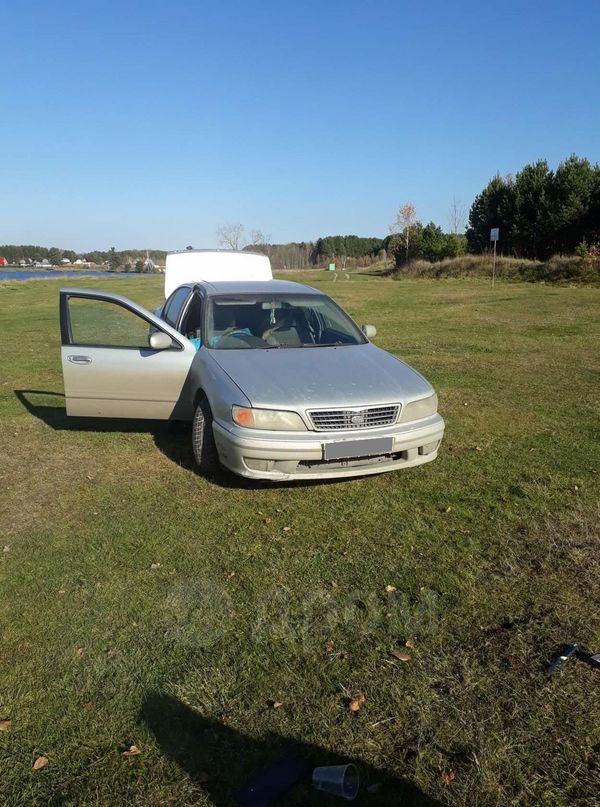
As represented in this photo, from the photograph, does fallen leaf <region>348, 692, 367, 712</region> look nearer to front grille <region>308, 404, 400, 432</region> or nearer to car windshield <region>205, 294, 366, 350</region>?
front grille <region>308, 404, 400, 432</region>

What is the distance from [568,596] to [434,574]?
70cm

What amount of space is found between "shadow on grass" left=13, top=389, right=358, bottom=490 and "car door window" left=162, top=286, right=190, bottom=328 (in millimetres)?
1162

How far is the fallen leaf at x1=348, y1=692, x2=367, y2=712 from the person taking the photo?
2.56 metres

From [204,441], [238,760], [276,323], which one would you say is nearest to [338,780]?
[238,760]

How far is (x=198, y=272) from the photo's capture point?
35.6 ft

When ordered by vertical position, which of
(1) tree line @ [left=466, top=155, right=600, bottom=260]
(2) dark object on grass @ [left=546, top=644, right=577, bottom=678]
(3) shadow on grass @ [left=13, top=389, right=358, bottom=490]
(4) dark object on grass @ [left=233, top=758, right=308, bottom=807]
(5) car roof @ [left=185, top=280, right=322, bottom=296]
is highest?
(1) tree line @ [left=466, top=155, right=600, bottom=260]

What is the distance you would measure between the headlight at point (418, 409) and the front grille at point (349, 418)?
0.16 meters

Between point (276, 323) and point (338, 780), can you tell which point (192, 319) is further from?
point (338, 780)

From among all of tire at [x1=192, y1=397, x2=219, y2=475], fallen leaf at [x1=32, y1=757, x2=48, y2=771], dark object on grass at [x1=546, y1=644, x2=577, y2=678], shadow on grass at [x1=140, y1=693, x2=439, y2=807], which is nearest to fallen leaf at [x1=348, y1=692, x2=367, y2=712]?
shadow on grass at [x1=140, y1=693, x2=439, y2=807]

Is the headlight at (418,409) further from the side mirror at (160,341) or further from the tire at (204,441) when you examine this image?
the side mirror at (160,341)

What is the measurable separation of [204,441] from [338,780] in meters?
3.20

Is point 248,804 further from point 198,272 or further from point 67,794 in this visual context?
point 198,272

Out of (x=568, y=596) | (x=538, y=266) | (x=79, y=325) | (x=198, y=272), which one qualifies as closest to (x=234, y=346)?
(x=79, y=325)

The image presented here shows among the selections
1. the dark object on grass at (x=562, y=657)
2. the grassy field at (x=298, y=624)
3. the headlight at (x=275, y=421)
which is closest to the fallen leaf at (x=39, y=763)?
the grassy field at (x=298, y=624)
